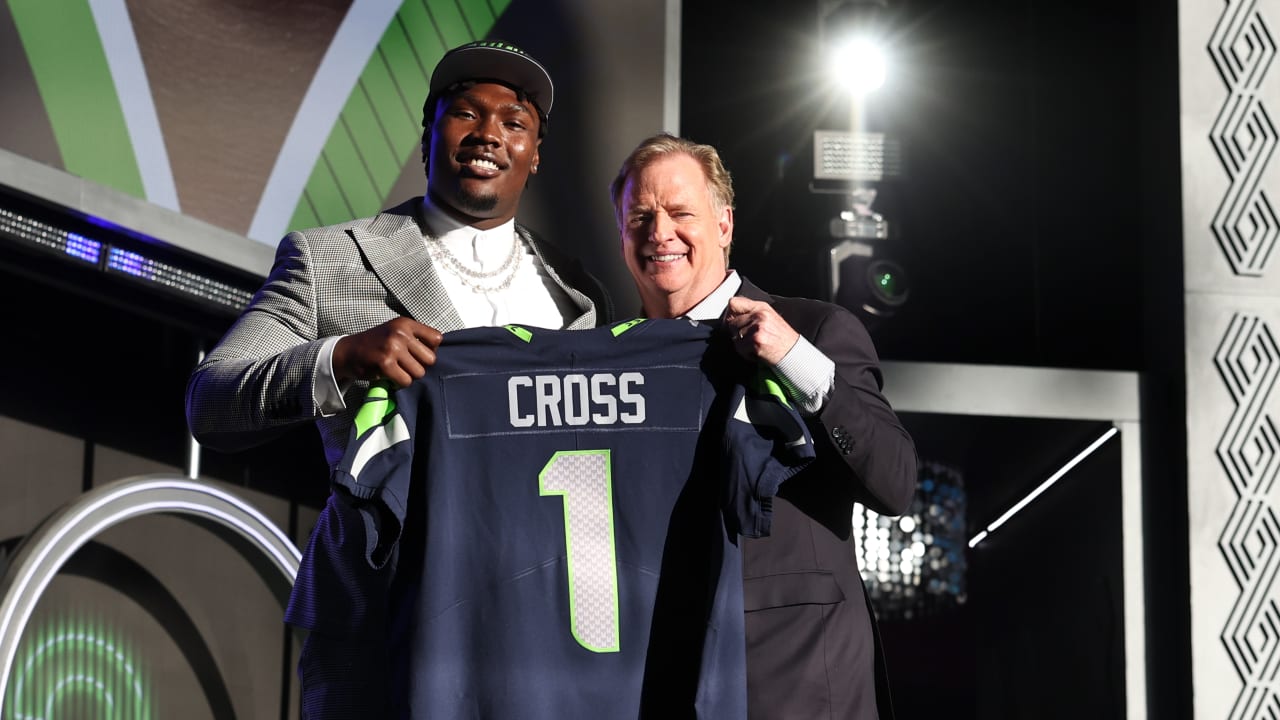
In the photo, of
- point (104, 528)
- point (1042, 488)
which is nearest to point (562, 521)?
point (104, 528)

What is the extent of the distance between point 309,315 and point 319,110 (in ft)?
5.34

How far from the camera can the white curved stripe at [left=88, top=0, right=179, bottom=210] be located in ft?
11.3

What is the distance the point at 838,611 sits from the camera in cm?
210

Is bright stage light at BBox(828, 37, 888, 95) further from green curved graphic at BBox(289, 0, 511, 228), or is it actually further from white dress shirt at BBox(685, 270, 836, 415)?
white dress shirt at BBox(685, 270, 836, 415)

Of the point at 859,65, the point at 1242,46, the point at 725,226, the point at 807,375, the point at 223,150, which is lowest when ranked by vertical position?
the point at 807,375

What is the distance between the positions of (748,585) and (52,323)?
2.35m

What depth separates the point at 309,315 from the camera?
7.18 feet

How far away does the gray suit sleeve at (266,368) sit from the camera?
196cm

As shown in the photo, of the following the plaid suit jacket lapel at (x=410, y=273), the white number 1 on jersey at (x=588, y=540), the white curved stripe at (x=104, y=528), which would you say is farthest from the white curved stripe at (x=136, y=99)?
the white number 1 on jersey at (x=588, y=540)

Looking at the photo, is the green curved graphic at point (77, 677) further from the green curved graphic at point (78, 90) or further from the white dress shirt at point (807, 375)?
the white dress shirt at point (807, 375)

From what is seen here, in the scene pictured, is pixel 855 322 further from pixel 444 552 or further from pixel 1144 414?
pixel 1144 414

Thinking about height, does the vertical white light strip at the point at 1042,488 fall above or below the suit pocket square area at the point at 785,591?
above

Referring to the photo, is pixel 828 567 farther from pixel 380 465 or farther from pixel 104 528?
pixel 104 528

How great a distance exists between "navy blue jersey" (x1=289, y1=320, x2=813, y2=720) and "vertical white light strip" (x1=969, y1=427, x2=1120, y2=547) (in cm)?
225
